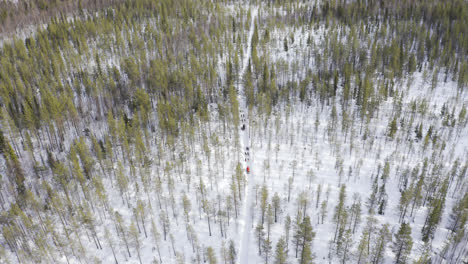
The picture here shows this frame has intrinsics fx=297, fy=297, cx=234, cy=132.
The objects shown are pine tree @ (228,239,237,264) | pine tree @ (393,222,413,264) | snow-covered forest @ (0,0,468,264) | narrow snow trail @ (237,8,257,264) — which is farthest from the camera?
snow-covered forest @ (0,0,468,264)

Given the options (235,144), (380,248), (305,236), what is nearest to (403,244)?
(380,248)

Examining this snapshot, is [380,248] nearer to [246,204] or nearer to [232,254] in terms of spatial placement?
[232,254]

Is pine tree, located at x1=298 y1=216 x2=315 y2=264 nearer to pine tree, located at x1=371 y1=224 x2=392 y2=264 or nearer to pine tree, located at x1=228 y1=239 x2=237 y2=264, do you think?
pine tree, located at x1=371 y1=224 x2=392 y2=264

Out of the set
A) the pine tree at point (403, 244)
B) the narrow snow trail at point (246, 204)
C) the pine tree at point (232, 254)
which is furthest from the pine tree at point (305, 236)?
the pine tree at point (403, 244)

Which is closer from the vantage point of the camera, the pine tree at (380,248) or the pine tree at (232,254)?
the pine tree at (380,248)

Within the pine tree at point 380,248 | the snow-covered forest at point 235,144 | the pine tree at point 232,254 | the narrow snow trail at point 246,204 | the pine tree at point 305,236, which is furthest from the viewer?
the snow-covered forest at point 235,144

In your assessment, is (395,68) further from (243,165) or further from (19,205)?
(19,205)

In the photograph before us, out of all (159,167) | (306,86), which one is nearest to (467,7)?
(306,86)

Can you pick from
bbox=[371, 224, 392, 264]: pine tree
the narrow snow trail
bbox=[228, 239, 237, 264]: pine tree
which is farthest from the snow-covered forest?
bbox=[228, 239, 237, 264]: pine tree

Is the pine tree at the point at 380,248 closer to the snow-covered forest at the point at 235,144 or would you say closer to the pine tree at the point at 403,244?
the snow-covered forest at the point at 235,144
